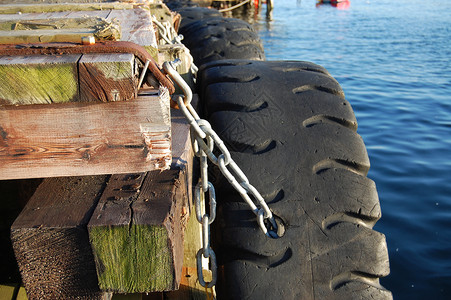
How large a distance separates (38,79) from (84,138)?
227 mm

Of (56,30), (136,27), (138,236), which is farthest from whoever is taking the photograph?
(136,27)

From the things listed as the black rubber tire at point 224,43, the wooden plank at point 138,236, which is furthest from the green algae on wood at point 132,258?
the black rubber tire at point 224,43

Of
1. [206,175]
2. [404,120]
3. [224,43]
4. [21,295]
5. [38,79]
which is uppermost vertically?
[38,79]

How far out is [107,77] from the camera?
1.25m

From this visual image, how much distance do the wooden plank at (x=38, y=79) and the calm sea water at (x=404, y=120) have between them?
284cm

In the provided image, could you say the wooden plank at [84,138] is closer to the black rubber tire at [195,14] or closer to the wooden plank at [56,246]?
the wooden plank at [56,246]

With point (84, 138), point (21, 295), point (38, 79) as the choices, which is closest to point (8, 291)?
point (21, 295)

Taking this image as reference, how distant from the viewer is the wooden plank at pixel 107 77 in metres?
1.24

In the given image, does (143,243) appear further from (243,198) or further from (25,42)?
(25,42)

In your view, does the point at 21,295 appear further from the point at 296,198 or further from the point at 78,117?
the point at 296,198

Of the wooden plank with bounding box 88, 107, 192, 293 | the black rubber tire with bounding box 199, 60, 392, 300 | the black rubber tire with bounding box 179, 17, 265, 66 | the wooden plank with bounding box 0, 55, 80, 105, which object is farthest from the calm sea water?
the wooden plank with bounding box 0, 55, 80, 105

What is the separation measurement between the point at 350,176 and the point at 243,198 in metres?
0.48

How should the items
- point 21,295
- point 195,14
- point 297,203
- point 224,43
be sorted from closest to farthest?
point 297,203, point 21,295, point 224,43, point 195,14

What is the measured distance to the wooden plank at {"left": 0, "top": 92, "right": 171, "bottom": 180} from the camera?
1.33 metres
